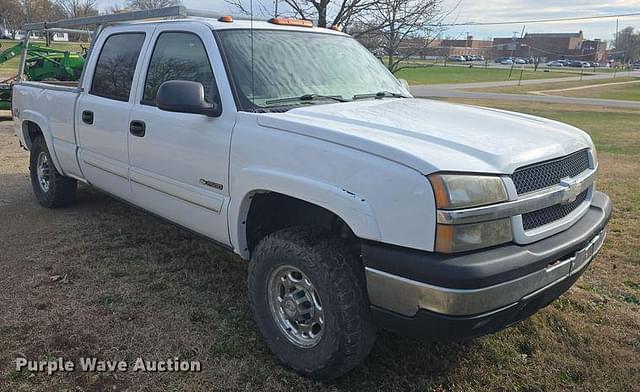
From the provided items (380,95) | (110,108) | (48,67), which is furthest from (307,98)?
(48,67)

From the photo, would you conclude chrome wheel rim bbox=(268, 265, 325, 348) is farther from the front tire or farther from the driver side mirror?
the driver side mirror

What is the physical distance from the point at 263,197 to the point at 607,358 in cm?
226

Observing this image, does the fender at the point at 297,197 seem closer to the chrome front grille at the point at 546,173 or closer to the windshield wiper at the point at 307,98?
the windshield wiper at the point at 307,98

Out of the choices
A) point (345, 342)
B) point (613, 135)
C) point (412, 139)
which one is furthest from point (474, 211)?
point (613, 135)

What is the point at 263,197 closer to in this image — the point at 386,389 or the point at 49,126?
the point at 386,389

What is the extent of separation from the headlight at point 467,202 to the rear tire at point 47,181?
15.1ft

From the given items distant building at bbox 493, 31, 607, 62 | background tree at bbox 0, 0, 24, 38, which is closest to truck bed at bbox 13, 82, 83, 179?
background tree at bbox 0, 0, 24, 38

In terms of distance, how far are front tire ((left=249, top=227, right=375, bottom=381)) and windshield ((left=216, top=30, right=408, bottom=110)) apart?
0.94 metres

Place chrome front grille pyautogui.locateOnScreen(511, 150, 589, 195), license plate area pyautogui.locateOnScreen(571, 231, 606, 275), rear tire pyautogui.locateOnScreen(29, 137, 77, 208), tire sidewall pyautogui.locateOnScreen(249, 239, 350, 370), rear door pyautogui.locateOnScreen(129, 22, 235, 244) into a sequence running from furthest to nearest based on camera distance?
rear tire pyautogui.locateOnScreen(29, 137, 77, 208)
rear door pyautogui.locateOnScreen(129, 22, 235, 244)
license plate area pyautogui.locateOnScreen(571, 231, 606, 275)
tire sidewall pyautogui.locateOnScreen(249, 239, 350, 370)
chrome front grille pyautogui.locateOnScreen(511, 150, 589, 195)

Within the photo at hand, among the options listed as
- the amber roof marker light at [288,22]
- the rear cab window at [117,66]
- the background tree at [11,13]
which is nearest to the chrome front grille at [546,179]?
the amber roof marker light at [288,22]

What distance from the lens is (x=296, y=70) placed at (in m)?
3.58

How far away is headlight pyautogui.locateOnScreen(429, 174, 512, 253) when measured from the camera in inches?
89.7

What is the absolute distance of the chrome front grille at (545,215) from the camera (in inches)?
101

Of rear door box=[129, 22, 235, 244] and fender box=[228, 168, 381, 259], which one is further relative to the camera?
rear door box=[129, 22, 235, 244]
